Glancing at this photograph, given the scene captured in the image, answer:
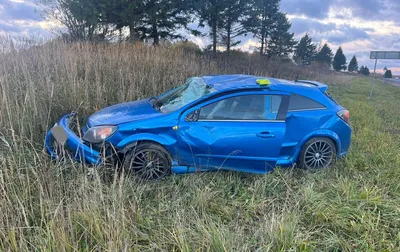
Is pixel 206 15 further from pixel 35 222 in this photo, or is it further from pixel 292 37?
pixel 35 222

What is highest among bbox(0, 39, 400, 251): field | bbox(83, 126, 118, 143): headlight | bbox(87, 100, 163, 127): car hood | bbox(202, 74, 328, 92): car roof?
bbox(202, 74, 328, 92): car roof

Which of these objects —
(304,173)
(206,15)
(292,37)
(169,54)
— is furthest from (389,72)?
(304,173)

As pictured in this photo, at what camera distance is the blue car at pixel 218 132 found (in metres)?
3.57

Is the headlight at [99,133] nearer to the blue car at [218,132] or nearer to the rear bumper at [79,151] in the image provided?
the blue car at [218,132]

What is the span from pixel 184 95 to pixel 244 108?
1017 mm

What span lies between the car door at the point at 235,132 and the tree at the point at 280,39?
Answer: 31.0 meters

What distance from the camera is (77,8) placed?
15750mm

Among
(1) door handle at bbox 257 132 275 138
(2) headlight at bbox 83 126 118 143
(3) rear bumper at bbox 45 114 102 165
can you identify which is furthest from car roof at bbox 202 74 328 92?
(3) rear bumper at bbox 45 114 102 165

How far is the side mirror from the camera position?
367 centimetres

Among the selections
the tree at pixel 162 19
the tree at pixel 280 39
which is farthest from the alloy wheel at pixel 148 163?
the tree at pixel 280 39

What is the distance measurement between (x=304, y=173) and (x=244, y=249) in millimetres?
2137

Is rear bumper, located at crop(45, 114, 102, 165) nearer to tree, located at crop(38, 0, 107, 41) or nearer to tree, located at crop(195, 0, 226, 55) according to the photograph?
tree, located at crop(38, 0, 107, 41)

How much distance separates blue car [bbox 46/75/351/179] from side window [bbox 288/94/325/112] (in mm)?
16

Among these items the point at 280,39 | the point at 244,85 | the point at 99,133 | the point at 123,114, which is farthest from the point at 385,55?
the point at 280,39
